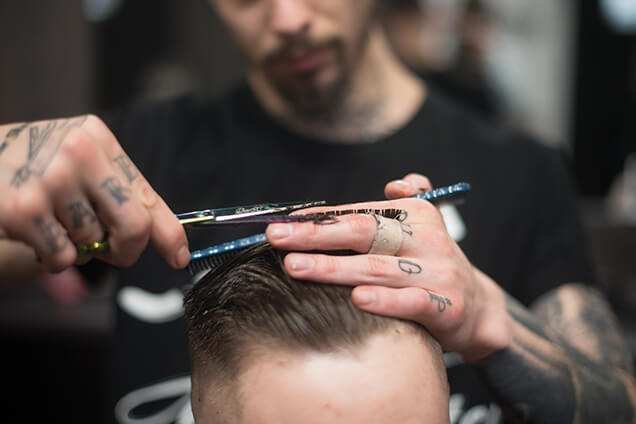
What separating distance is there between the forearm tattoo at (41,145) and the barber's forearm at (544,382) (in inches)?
27.7

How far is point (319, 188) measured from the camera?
1.22 metres

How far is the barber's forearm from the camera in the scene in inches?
35.6

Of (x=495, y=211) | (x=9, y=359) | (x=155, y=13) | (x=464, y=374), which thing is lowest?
→ (x=9, y=359)

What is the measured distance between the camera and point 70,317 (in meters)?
2.05

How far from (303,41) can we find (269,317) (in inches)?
26.7

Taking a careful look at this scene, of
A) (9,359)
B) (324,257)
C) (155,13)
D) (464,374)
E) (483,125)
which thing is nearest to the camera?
(324,257)

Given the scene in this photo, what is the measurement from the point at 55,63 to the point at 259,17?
7.53ft

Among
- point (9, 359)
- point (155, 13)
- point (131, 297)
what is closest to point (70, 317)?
point (9, 359)

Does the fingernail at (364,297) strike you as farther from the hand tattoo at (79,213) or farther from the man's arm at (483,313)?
the hand tattoo at (79,213)

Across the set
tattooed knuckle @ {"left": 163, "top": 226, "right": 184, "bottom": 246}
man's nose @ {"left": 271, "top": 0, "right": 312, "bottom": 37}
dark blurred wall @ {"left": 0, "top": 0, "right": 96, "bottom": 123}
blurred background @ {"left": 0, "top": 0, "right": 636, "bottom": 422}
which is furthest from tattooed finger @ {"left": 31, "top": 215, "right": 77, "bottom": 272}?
dark blurred wall @ {"left": 0, "top": 0, "right": 96, "bottom": 123}

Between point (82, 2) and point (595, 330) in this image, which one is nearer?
point (595, 330)

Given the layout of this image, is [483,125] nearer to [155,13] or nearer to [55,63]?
[55,63]

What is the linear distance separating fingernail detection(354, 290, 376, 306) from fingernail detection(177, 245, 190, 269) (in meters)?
0.21

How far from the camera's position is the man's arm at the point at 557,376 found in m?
0.91
